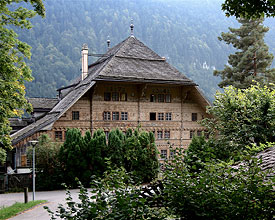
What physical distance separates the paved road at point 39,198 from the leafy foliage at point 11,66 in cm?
346

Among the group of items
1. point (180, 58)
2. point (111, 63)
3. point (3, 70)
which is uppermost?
point (180, 58)

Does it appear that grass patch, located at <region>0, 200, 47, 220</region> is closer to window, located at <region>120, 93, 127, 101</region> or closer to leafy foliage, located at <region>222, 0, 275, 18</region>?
leafy foliage, located at <region>222, 0, 275, 18</region>

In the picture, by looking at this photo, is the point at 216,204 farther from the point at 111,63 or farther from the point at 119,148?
the point at 111,63

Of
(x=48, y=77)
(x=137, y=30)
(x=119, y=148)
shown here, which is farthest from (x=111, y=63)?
(x=137, y=30)

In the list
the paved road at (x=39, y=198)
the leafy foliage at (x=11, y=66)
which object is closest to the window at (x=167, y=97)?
the paved road at (x=39, y=198)

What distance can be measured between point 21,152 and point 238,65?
77.9 feet

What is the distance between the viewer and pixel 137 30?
120 meters

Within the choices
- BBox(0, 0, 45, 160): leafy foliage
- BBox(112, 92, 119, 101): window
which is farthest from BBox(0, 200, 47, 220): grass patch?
BBox(112, 92, 119, 101): window

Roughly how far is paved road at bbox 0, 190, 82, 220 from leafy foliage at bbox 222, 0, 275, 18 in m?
11.7

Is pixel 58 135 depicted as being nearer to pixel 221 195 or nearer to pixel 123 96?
pixel 123 96

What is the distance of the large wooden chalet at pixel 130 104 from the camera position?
112 ft

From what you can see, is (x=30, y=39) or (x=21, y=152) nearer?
(x=21, y=152)

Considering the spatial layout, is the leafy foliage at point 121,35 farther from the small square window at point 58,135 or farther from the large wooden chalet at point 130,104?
the small square window at point 58,135

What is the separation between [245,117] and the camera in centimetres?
1825
